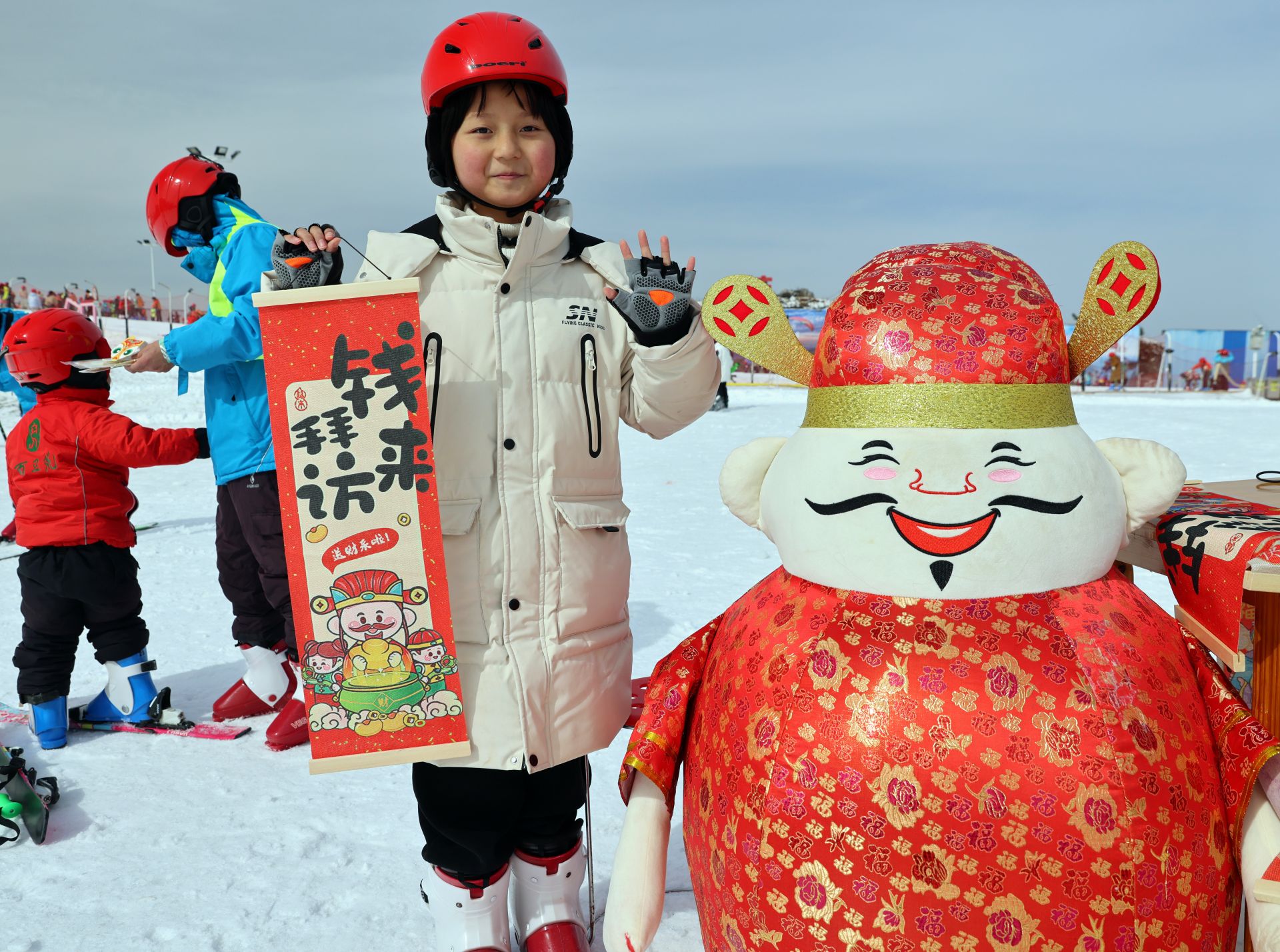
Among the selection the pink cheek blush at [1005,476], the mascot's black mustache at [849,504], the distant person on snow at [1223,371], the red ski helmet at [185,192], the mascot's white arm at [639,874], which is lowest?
the distant person on snow at [1223,371]

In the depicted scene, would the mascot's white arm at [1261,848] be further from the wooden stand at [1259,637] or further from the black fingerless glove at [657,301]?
the black fingerless glove at [657,301]

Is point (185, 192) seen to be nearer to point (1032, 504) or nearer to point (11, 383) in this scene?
point (11, 383)

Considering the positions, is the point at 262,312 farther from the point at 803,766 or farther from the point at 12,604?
the point at 12,604

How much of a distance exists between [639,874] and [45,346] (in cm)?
316

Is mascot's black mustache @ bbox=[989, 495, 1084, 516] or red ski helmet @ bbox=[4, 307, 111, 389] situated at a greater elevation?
red ski helmet @ bbox=[4, 307, 111, 389]

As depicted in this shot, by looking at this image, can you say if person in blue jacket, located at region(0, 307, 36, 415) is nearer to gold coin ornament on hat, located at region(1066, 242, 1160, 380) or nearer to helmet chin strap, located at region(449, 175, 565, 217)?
helmet chin strap, located at region(449, 175, 565, 217)

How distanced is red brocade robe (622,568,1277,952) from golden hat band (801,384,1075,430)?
0.92 ft

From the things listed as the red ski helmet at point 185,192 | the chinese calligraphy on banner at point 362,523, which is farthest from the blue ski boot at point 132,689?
the chinese calligraphy on banner at point 362,523

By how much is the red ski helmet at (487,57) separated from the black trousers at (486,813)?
1429 mm

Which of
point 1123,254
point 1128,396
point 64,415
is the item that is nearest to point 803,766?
point 1123,254

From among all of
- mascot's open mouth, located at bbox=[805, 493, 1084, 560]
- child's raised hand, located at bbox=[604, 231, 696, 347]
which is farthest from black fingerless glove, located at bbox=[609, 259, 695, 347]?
mascot's open mouth, located at bbox=[805, 493, 1084, 560]

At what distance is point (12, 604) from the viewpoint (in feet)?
18.1

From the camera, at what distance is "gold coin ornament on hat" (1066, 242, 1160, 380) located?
1650 mm

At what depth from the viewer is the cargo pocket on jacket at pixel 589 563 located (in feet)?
6.52
